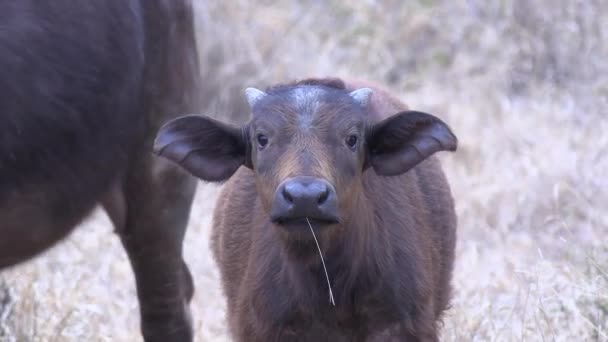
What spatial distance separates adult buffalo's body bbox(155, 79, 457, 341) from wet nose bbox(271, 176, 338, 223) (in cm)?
11

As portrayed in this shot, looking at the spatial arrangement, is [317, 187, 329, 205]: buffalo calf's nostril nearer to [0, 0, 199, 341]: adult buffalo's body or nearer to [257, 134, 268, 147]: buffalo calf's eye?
[257, 134, 268, 147]: buffalo calf's eye

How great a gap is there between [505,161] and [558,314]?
3.56 metres

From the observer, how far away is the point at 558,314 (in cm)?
629

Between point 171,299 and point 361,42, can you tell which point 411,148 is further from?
point 361,42

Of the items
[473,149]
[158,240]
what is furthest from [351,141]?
[473,149]

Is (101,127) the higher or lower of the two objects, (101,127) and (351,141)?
the lower

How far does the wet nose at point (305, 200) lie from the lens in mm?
4367

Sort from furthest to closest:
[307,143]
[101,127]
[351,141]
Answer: [101,127] → [351,141] → [307,143]

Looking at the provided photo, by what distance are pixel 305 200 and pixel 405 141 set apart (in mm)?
725

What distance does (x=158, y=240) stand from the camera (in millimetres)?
Result: 6027

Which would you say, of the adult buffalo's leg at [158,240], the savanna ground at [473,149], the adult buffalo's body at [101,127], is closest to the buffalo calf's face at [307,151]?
the adult buffalo's body at [101,127]

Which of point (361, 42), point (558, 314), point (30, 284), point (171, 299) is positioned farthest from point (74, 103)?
point (361, 42)

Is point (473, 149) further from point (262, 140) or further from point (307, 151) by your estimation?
point (307, 151)

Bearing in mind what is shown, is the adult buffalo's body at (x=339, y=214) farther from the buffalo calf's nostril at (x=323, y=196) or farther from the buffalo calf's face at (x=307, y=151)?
the buffalo calf's nostril at (x=323, y=196)
